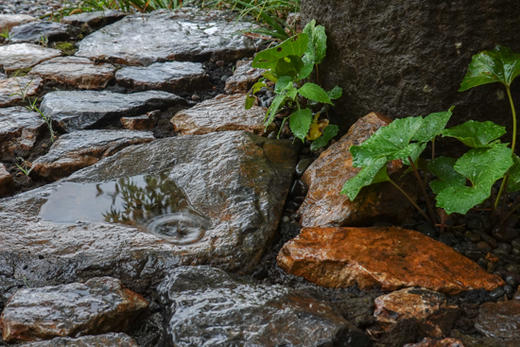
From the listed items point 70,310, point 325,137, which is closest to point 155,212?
point 70,310

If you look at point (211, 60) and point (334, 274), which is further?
point (211, 60)

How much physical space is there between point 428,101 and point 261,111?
1.01 m

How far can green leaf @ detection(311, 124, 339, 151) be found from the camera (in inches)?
92.0

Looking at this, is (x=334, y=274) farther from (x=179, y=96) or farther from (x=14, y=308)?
(x=179, y=96)

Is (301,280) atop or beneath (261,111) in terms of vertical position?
beneath

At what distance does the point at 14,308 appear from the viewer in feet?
4.94

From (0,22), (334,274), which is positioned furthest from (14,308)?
(0,22)

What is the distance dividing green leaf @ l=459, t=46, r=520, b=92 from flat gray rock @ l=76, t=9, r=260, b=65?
2023mm

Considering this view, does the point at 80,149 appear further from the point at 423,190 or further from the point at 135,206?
the point at 423,190

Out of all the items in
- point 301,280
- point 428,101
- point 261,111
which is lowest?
point 301,280

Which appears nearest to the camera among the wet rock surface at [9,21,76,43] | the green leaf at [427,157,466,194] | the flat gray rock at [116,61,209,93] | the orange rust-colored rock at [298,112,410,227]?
the green leaf at [427,157,466,194]

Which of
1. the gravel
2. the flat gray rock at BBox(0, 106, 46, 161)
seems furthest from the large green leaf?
the gravel

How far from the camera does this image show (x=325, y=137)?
235cm

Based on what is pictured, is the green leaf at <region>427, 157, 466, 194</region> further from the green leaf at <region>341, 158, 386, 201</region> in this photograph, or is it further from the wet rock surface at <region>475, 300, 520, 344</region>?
the wet rock surface at <region>475, 300, 520, 344</region>
